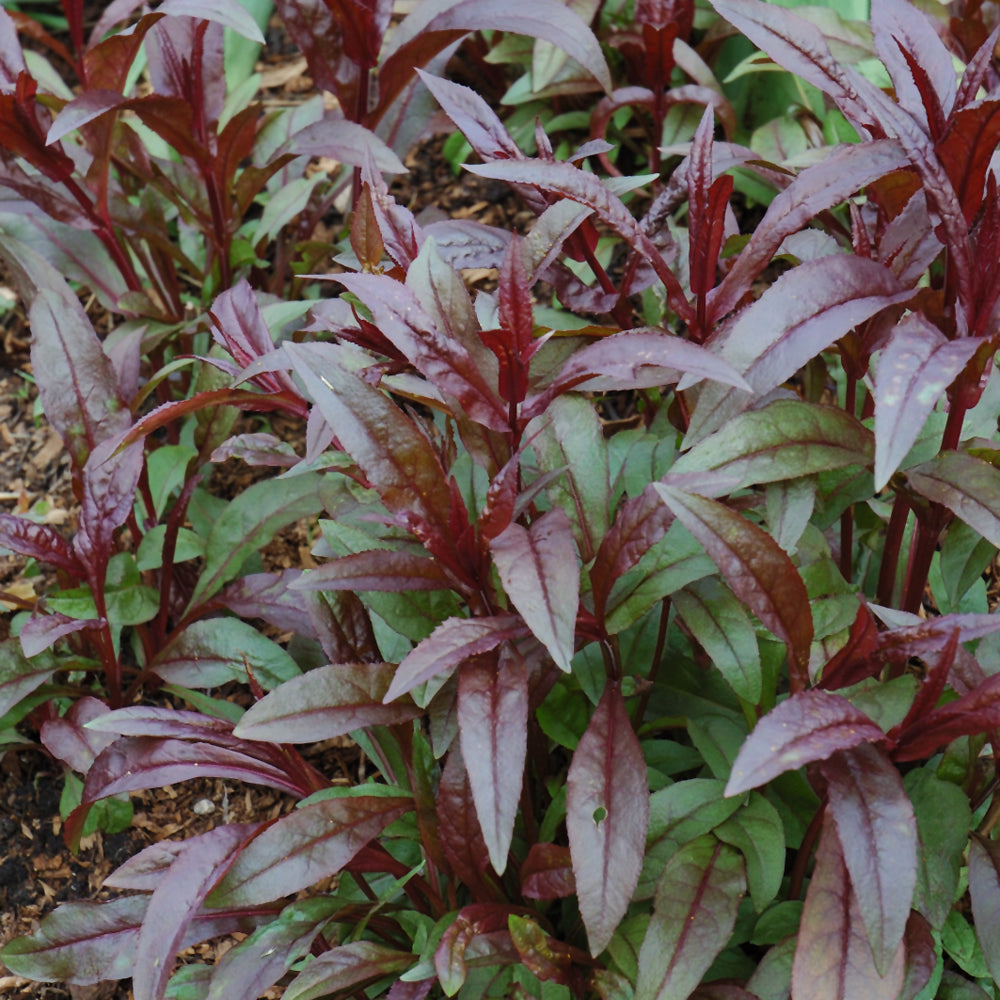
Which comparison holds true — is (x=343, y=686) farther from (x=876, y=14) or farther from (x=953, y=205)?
(x=876, y=14)

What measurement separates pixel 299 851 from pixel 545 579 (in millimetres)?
522

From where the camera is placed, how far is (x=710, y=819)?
1.48 m

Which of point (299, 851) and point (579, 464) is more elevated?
point (579, 464)

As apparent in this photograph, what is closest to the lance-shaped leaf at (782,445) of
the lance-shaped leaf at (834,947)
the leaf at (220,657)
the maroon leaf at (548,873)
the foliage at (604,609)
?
the foliage at (604,609)

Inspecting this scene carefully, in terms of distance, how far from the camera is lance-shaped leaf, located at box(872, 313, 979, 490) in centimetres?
111

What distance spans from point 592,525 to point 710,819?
416mm

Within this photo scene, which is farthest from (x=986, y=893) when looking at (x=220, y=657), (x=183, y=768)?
(x=220, y=657)

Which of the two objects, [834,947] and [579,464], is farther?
[579,464]

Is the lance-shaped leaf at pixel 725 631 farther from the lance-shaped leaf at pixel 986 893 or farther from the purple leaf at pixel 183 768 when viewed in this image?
the purple leaf at pixel 183 768

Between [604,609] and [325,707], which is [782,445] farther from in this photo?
[325,707]

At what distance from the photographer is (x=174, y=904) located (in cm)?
141

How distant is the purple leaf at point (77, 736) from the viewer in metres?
1.84

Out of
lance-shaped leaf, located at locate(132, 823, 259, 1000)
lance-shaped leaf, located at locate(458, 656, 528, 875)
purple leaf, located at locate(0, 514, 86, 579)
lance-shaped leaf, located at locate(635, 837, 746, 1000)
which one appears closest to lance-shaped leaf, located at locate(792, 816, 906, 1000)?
lance-shaped leaf, located at locate(635, 837, 746, 1000)

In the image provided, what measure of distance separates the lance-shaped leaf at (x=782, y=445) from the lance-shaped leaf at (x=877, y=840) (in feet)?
1.13
